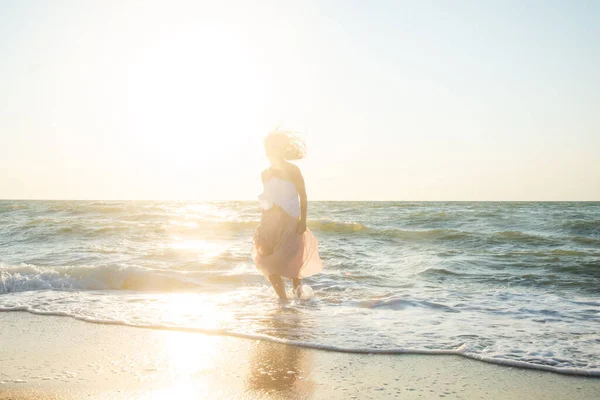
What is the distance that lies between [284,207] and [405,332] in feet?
7.14

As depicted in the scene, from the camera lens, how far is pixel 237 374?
3.48 meters

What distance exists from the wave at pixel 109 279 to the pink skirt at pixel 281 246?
202 cm

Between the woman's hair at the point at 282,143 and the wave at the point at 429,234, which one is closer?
the woman's hair at the point at 282,143

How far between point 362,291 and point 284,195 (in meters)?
1.98

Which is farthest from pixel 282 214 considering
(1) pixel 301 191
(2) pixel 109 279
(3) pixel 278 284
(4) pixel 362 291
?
(2) pixel 109 279

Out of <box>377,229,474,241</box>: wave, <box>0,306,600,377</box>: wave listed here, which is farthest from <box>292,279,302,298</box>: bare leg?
<box>377,229,474,241</box>: wave

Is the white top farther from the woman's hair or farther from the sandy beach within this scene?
the sandy beach

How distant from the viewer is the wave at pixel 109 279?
7.93m

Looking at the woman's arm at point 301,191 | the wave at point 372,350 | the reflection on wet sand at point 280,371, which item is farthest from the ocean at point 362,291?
the woman's arm at point 301,191

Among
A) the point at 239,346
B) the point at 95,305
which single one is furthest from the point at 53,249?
the point at 239,346

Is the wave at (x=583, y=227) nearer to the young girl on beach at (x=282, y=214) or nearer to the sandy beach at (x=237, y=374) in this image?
the young girl on beach at (x=282, y=214)

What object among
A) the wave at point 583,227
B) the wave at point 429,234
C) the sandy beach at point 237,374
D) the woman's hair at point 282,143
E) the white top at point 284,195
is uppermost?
the woman's hair at point 282,143

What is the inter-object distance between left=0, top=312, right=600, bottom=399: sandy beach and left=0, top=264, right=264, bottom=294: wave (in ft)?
12.1

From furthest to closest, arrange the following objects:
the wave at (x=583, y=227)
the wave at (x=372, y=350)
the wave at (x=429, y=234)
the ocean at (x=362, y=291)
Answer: the wave at (x=583, y=227) < the wave at (x=429, y=234) < the ocean at (x=362, y=291) < the wave at (x=372, y=350)
